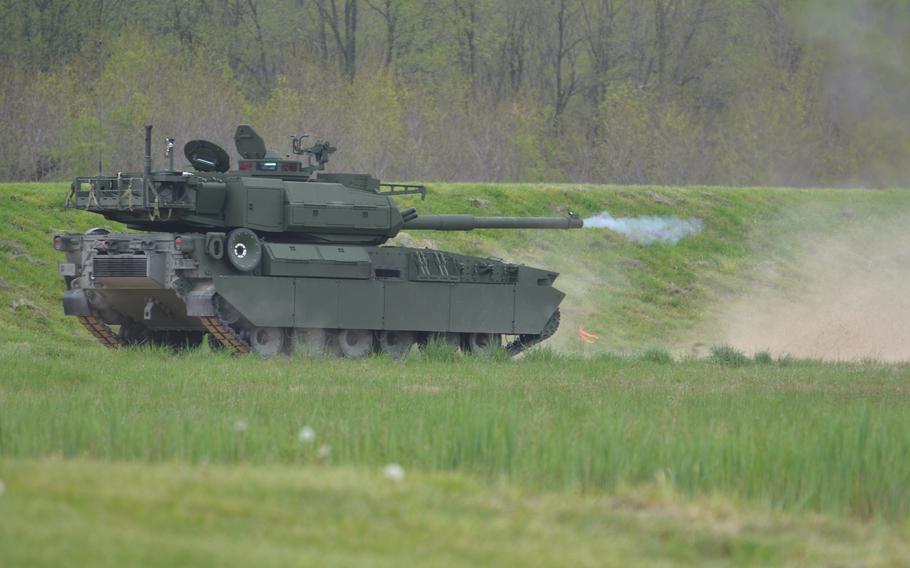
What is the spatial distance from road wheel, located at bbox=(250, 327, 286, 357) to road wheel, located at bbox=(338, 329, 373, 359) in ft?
3.36

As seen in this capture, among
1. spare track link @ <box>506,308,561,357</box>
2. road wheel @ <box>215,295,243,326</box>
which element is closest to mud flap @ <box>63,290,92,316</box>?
road wheel @ <box>215,295,243,326</box>

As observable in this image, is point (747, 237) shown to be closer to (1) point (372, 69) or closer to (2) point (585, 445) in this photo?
(1) point (372, 69)

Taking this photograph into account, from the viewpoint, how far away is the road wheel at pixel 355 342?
23859 mm

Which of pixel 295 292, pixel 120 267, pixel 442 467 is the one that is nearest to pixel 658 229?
pixel 295 292

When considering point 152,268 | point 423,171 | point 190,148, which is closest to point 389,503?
point 152,268

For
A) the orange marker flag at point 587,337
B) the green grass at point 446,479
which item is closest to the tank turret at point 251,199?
the green grass at point 446,479

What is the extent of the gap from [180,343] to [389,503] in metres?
16.7

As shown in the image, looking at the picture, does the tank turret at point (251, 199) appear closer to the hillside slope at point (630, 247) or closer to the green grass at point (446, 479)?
the hillside slope at point (630, 247)

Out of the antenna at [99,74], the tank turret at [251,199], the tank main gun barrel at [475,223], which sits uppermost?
the antenna at [99,74]

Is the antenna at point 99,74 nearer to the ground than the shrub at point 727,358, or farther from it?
farther from it

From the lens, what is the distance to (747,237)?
41469 mm

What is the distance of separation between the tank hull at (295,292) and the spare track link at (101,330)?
0.07 metres

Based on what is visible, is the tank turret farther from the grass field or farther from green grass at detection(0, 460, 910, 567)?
green grass at detection(0, 460, 910, 567)

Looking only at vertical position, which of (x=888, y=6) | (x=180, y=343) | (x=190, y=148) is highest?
(x=888, y=6)
